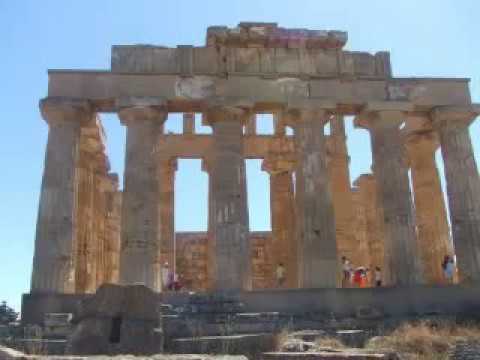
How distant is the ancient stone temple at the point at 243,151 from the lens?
18.4 m

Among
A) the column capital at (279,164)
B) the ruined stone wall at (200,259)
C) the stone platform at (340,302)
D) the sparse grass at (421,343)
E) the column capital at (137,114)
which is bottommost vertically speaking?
the sparse grass at (421,343)

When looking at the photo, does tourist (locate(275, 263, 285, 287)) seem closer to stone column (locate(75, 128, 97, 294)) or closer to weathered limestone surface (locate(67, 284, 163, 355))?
stone column (locate(75, 128, 97, 294))

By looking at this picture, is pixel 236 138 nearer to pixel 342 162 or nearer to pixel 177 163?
pixel 177 163

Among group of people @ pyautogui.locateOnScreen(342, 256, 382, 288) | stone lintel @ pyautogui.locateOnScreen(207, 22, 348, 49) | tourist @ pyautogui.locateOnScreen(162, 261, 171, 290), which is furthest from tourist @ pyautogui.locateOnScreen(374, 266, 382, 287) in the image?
stone lintel @ pyautogui.locateOnScreen(207, 22, 348, 49)

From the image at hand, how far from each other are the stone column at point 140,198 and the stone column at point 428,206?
9808 mm

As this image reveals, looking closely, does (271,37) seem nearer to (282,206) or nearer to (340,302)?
(282,206)

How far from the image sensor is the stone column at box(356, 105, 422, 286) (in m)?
→ 18.7

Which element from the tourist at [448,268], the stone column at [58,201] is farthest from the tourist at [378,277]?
the stone column at [58,201]

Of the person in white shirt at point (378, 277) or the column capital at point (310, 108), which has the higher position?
the column capital at point (310, 108)

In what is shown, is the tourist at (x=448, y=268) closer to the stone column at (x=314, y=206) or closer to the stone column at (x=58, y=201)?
the stone column at (x=314, y=206)

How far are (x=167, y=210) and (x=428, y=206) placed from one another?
10.3 meters

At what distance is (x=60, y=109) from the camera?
19.3 m

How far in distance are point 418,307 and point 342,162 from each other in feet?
29.9

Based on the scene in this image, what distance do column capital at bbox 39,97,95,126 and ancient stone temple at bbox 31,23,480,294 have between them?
3 centimetres
